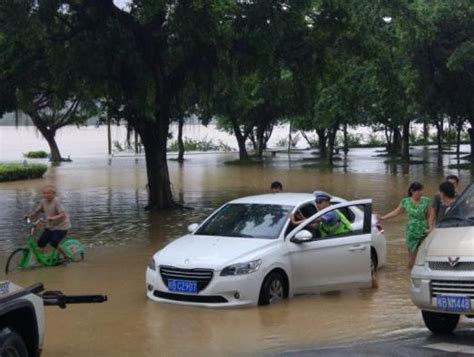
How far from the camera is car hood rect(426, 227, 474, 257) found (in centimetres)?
783

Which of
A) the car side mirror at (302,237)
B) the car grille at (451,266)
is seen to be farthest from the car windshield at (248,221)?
the car grille at (451,266)

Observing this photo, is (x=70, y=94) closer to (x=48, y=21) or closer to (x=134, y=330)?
(x=48, y=21)

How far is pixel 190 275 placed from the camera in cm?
1009

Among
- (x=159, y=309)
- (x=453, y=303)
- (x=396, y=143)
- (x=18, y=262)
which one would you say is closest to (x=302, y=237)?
(x=159, y=309)

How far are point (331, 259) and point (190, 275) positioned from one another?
2094 mm

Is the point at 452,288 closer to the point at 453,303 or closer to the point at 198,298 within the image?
the point at 453,303

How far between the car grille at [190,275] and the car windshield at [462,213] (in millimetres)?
2922

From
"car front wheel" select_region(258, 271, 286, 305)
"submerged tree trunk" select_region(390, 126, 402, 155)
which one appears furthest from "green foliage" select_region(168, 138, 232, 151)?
"car front wheel" select_region(258, 271, 286, 305)

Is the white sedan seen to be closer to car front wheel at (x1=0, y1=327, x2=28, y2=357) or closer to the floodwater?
the floodwater

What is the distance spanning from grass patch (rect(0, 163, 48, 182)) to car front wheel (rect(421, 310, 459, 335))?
30.8 metres

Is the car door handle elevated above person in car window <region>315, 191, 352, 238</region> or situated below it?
below

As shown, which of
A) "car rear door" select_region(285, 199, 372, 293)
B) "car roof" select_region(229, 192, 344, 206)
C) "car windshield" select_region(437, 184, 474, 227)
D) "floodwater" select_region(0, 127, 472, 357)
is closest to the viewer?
"car windshield" select_region(437, 184, 474, 227)

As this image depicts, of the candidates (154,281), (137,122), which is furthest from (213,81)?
(154,281)

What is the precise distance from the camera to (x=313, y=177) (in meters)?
37.5
